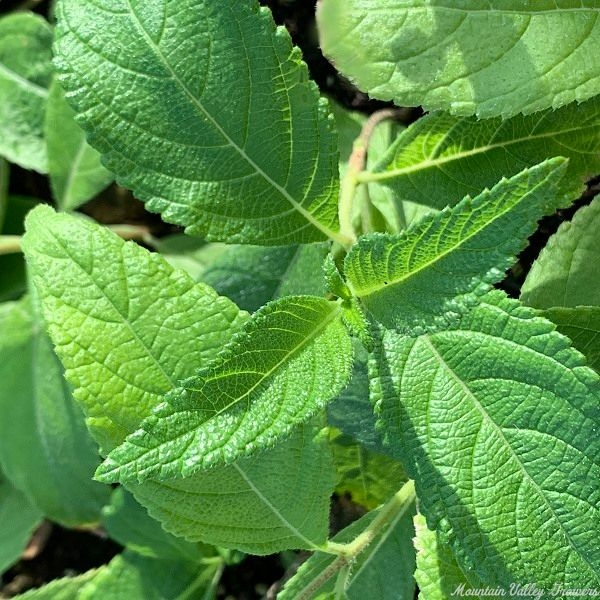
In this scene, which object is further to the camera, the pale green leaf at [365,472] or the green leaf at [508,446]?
the pale green leaf at [365,472]

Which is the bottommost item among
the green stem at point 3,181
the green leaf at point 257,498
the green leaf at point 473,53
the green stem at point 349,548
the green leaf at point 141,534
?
the green leaf at point 141,534

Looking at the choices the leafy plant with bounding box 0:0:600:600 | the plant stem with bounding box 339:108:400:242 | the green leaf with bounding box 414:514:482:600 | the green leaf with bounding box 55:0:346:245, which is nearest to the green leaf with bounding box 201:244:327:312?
the leafy plant with bounding box 0:0:600:600

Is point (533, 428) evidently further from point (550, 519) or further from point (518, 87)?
point (518, 87)

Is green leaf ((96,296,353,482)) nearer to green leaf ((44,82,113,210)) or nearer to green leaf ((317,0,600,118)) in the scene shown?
green leaf ((317,0,600,118))

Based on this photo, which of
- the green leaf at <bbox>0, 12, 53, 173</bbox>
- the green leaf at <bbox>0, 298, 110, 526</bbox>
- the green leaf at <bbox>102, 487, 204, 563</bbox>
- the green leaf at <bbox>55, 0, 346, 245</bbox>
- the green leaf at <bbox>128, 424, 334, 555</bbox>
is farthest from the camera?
the green leaf at <bbox>0, 12, 53, 173</bbox>

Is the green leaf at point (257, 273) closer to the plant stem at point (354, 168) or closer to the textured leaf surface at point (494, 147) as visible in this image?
the plant stem at point (354, 168)

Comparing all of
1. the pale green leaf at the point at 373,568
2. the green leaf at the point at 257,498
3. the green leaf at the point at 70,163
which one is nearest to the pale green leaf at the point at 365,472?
the pale green leaf at the point at 373,568

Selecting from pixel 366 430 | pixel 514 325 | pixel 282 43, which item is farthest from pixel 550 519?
pixel 282 43
